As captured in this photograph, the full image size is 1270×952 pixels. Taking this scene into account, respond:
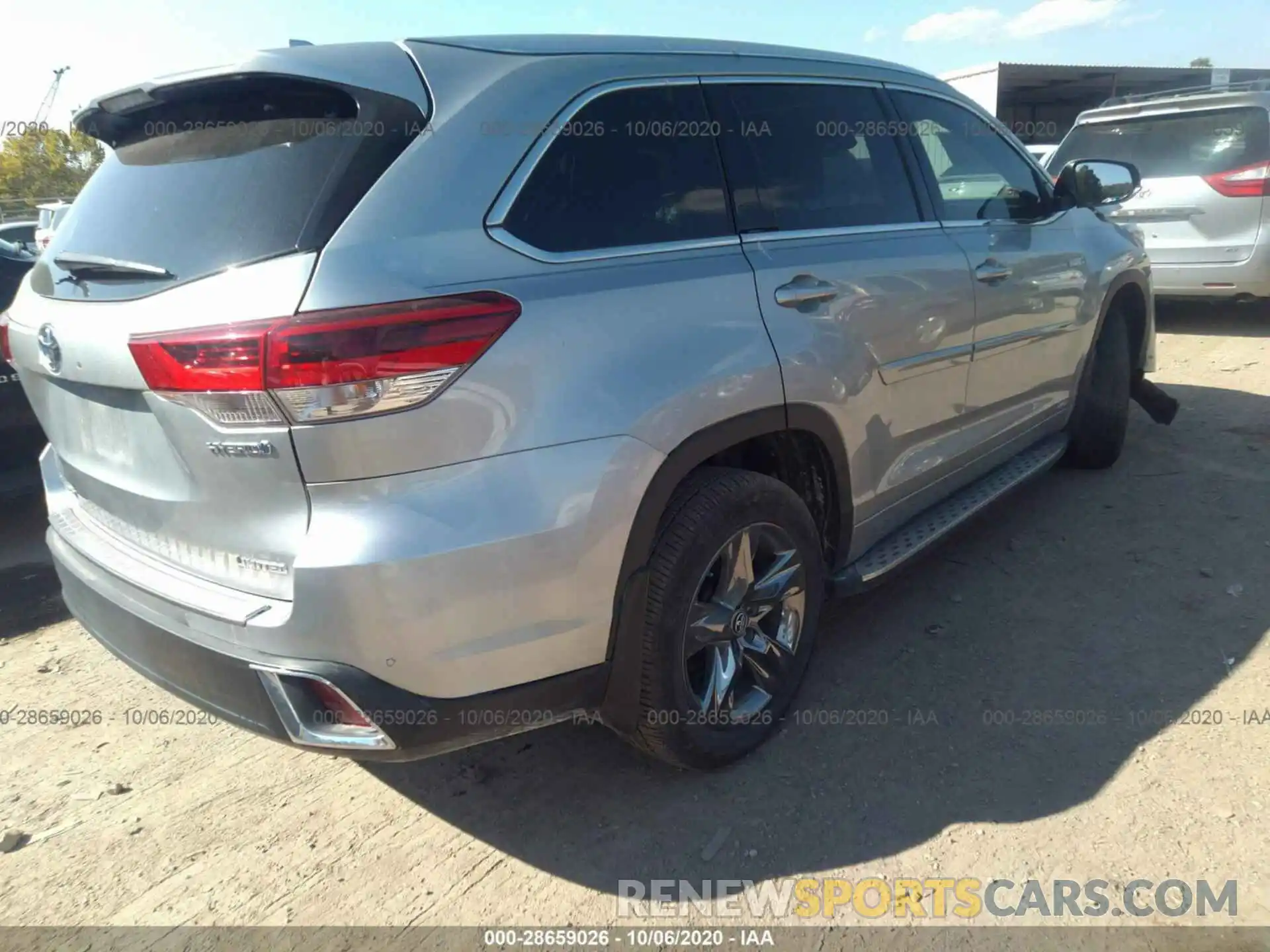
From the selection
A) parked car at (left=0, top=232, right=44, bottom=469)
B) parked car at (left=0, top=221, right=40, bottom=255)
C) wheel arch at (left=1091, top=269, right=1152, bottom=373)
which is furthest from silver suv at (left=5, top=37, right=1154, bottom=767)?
parked car at (left=0, top=221, right=40, bottom=255)

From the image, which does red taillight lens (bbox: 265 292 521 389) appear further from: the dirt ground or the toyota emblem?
the dirt ground

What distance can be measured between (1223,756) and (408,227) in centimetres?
263

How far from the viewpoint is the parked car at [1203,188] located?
292 inches

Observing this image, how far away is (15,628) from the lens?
3.86 metres

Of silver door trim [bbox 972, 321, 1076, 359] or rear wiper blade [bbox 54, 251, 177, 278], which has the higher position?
rear wiper blade [bbox 54, 251, 177, 278]

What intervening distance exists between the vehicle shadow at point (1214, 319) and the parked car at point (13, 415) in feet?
27.6

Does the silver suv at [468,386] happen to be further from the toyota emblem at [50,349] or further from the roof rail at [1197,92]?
the roof rail at [1197,92]

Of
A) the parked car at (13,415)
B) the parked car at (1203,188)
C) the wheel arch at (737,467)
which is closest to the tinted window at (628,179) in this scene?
the wheel arch at (737,467)

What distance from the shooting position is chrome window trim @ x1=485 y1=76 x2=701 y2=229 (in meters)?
2.09

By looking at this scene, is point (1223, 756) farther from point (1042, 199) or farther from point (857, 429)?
point (1042, 199)

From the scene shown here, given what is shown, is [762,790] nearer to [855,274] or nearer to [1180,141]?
[855,274]

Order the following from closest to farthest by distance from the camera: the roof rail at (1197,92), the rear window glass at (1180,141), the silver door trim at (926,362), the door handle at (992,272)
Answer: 1. the silver door trim at (926,362)
2. the door handle at (992,272)
3. the rear window glass at (1180,141)
4. the roof rail at (1197,92)

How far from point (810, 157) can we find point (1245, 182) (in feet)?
20.2

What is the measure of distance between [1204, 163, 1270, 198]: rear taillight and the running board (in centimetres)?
455
